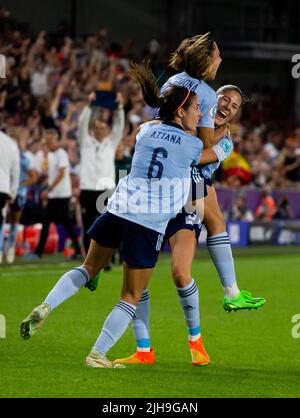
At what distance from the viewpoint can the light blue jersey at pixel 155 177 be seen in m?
7.84

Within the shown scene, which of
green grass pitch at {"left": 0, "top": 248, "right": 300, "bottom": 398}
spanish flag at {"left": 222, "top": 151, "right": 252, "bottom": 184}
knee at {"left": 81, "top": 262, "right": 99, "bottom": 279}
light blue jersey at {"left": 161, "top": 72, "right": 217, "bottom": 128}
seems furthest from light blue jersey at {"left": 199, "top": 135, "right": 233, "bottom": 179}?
spanish flag at {"left": 222, "top": 151, "right": 252, "bottom": 184}

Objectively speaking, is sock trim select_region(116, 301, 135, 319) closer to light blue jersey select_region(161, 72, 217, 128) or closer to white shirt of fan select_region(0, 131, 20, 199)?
light blue jersey select_region(161, 72, 217, 128)

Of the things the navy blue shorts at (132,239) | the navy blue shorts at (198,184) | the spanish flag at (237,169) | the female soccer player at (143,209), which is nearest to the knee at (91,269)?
the female soccer player at (143,209)

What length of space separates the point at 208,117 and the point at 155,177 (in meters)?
0.74

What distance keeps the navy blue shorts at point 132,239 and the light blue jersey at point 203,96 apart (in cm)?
100

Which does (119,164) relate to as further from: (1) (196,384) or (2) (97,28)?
(2) (97,28)

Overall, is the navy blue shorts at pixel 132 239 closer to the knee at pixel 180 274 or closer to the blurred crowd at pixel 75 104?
the knee at pixel 180 274

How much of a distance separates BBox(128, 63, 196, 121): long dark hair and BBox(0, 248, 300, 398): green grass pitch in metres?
1.89

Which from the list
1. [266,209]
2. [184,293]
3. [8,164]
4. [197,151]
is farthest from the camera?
[266,209]

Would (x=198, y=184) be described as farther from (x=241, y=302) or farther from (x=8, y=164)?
(x=8, y=164)

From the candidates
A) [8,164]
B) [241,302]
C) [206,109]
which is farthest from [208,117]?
[8,164]

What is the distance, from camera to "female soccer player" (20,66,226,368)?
7.79 m

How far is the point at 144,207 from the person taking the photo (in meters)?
7.83

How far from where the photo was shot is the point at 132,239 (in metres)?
7.79
